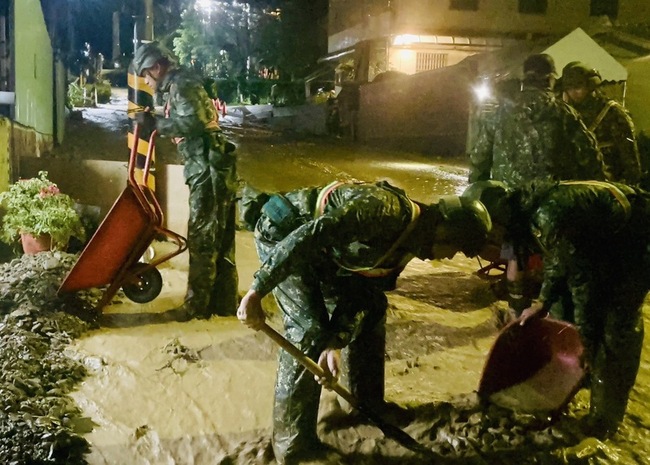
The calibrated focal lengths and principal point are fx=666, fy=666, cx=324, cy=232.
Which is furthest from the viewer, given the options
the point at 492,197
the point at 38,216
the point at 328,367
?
the point at 38,216

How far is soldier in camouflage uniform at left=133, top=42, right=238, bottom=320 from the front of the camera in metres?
5.05

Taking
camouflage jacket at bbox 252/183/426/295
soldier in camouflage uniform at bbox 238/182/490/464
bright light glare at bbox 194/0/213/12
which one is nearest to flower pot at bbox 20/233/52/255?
soldier in camouflage uniform at bbox 238/182/490/464

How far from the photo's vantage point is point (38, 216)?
5801mm

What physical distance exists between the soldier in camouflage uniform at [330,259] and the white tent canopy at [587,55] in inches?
331

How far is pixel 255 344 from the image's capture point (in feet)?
16.3

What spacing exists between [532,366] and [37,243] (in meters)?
4.33

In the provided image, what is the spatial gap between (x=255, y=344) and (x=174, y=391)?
0.88 m

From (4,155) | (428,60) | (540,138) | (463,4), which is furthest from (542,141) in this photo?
(463,4)

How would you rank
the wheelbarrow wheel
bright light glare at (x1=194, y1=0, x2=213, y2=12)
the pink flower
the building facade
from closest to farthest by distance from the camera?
1. the wheelbarrow wheel
2. the pink flower
3. the building facade
4. bright light glare at (x1=194, y1=0, x2=213, y2=12)

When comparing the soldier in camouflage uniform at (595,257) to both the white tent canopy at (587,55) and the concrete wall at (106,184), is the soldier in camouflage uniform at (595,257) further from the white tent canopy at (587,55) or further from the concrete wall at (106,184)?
the white tent canopy at (587,55)

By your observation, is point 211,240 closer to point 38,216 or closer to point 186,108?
point 186,108

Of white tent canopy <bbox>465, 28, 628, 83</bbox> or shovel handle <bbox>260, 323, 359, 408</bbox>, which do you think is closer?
shovel handle <bbox>260, 323, 359, 408</bbox>

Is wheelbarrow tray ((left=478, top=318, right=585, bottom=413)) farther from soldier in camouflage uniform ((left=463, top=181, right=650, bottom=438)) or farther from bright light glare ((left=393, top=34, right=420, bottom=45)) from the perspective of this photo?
bright light glare ((left=393, top=34, right=420, bottom=45))

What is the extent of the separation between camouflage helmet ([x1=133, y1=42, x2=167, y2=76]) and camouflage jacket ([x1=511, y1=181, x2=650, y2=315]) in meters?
3.11
